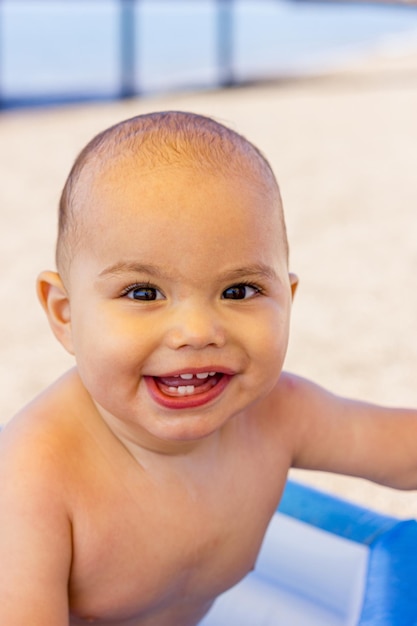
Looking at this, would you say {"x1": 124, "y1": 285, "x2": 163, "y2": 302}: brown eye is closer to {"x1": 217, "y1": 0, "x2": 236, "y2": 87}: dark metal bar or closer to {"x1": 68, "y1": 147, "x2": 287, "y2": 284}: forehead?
{"x1": 68, "y1": 147, "x2": 287, "y2": 284}: forehead

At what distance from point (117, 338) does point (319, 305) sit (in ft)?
6.15

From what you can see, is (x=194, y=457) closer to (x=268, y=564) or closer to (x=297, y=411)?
(x=297, y=411)

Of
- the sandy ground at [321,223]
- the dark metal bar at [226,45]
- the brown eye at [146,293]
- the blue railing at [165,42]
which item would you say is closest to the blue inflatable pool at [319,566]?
the sandy ground at [321,223]

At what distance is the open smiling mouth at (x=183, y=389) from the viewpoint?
2.76 ft

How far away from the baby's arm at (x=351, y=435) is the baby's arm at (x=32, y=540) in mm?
319

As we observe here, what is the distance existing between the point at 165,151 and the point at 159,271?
12 centimetres

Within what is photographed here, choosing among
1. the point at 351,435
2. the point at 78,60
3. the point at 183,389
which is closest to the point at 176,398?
the point at 183,389

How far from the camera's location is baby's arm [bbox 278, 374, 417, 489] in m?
1.09

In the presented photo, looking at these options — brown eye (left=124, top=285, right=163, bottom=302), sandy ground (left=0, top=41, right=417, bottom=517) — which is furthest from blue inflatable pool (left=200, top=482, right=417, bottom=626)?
brown eye (left=124, top=285, right=163, bottom=302)

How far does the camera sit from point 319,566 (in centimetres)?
132

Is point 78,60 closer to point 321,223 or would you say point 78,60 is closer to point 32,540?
point 321,223

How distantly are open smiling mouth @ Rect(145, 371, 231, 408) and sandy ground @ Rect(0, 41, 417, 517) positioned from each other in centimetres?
97

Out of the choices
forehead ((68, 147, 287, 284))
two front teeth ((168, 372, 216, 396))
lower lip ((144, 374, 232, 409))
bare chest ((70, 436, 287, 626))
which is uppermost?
forehead ((68, 147, 287, 284))

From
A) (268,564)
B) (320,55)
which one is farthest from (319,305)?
(320,55)
